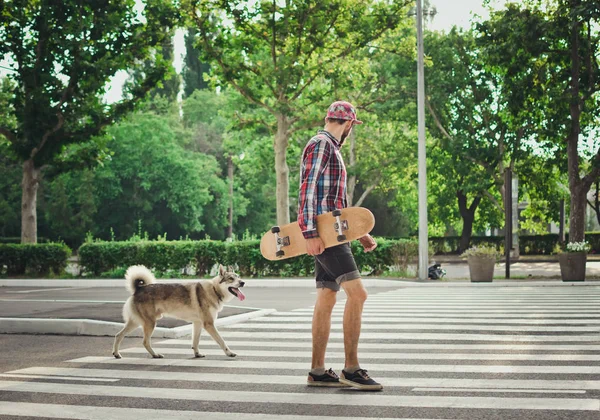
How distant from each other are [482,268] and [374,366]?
15.8 meters

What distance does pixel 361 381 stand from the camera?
6.30 meters

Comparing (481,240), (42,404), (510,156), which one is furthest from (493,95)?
(42,404)

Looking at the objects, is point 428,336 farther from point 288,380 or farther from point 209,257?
point 209,257

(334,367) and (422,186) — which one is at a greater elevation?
(422,186)

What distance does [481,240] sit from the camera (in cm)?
5416

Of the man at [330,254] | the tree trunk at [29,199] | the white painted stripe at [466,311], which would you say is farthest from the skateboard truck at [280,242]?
the tree trunk at [29,199]

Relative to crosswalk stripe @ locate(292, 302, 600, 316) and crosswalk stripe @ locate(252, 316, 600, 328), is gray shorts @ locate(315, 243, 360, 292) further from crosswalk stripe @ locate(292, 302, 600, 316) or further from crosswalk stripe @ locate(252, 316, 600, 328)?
crosswalk stripe @ locate(292, 302, 600, 316)

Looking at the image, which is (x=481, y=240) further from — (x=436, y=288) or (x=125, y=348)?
(x=125, y=348)

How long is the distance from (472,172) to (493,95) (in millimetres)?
4642

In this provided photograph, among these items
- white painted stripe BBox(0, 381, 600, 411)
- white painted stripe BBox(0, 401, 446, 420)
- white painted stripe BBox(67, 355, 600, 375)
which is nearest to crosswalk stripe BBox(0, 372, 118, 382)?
white painted stripe BBox(0, 381, 600, 411)

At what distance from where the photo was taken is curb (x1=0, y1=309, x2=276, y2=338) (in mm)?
10375

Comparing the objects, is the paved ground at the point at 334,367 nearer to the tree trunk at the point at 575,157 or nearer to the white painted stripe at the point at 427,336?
the white painted stripe at the point at 427,336

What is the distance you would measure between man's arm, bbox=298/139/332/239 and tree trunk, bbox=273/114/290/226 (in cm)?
2289

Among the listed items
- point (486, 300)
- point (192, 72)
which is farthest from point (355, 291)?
point (192, 72)
